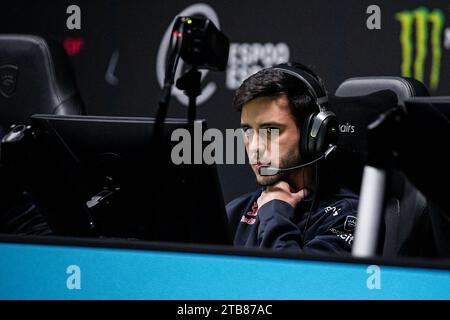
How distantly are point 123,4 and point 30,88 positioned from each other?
107 cm

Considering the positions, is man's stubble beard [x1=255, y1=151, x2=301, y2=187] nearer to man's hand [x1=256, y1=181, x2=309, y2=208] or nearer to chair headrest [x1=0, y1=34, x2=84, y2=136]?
man's hand [x1=256, y1=181, x2=309, y2=208]

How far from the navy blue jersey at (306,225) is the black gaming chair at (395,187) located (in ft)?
0.31

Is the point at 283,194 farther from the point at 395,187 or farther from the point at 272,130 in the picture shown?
the point at 395,187

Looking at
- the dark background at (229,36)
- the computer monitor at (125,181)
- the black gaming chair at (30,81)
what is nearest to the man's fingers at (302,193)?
the computer monitor at (125,181)

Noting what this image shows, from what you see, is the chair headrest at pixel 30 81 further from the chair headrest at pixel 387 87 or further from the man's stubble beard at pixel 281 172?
the chair headrest at pixel 387 87

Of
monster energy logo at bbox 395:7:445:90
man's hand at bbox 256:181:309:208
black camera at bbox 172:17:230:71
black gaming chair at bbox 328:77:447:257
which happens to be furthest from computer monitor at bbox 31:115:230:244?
monster energy logo at bbox 395:7:445:90

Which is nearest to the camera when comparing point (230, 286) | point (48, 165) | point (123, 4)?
point (230, 286)

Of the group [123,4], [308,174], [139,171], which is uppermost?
[123,4]

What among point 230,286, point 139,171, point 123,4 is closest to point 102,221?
point 139,171

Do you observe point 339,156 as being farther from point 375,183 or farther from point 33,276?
point 33,276

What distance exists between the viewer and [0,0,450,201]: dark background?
7.56 ft

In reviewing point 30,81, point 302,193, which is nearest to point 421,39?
point 302,193

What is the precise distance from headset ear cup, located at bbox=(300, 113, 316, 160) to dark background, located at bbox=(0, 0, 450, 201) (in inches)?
38.8
